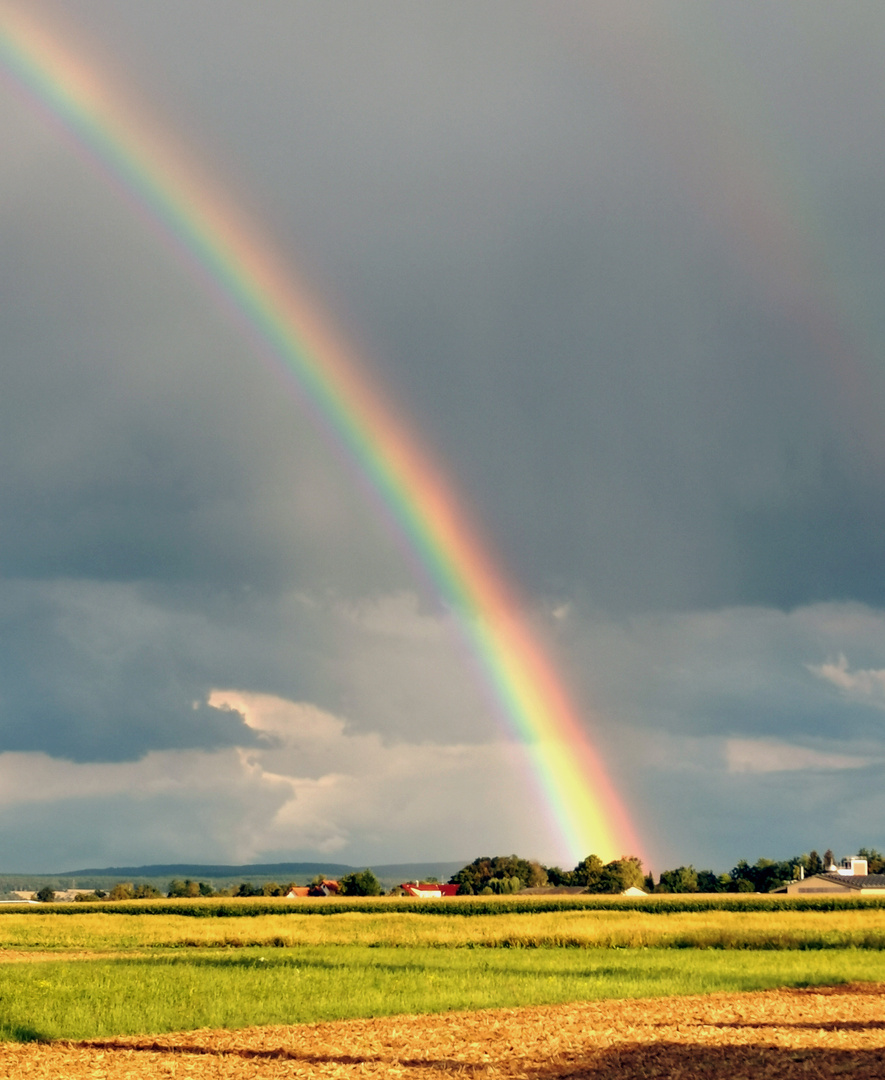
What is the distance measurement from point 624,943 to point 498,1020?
110ft

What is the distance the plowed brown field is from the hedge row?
222 ft

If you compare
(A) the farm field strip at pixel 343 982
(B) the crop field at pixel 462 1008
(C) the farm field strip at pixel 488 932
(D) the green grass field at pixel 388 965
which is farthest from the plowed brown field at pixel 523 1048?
(C) the farm field strip at pixel 488 932

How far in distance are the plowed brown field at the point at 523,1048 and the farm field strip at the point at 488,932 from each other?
3012 cm

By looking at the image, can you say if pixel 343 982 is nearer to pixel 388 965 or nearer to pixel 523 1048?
pixel 388 965

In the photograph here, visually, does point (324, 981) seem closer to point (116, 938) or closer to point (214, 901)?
point (116, 938)

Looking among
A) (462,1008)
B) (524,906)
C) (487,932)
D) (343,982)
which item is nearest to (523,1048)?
(462,1008)

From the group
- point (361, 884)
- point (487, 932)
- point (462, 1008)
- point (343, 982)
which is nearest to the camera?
point (462, 1008)

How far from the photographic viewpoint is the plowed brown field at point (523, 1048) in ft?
65.8

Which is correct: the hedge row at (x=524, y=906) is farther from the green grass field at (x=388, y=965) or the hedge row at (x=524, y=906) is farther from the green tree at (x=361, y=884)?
the green tree at (x=361, y=884)

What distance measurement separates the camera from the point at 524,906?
102 meters

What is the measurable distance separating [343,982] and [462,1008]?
23.1 feet

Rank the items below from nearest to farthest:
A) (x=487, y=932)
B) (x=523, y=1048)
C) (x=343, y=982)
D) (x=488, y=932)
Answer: (x=523, y=1048) < (x=343, y=982) < (x=488, y=932) < (x=487, y=932)

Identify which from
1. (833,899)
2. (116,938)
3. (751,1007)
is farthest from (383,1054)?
(833,899)

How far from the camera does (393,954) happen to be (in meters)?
51.2
